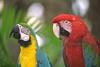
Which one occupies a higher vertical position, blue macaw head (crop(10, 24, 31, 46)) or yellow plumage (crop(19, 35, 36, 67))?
blue macaw head (crop(10, 24, 31, 46))

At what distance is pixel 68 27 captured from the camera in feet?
3.80

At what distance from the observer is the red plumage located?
3.75 feet

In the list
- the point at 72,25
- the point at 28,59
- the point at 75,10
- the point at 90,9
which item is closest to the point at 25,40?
the point at 28,59

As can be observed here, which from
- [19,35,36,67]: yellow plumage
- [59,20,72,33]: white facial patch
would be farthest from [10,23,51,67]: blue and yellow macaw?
[59,20,72,33]: white facial patch

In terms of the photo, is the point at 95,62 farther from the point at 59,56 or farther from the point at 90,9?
the point at 90,9

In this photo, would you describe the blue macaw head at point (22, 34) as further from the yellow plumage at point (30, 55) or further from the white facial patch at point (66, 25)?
the white facial patch at point (66, 25)

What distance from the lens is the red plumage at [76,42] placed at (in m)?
1.14

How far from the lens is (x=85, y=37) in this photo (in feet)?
3.75

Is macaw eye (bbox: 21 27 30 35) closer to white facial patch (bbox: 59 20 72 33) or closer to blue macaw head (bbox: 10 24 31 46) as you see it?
blue macaw head (bbox: 10 24 31 46)

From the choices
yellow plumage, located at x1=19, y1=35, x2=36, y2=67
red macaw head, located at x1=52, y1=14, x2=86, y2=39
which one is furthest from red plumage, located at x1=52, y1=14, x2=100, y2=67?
yellow plumage, located at x1=19, y1=35, x2=36, y2=67

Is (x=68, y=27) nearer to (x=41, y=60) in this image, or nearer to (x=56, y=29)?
(x=56, y=29)

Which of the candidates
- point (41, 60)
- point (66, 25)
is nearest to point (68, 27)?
point (66, 25)

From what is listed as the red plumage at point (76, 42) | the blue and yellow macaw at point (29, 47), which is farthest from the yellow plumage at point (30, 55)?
the red plumage at point (76, 42)

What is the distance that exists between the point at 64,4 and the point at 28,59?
2.08ft
